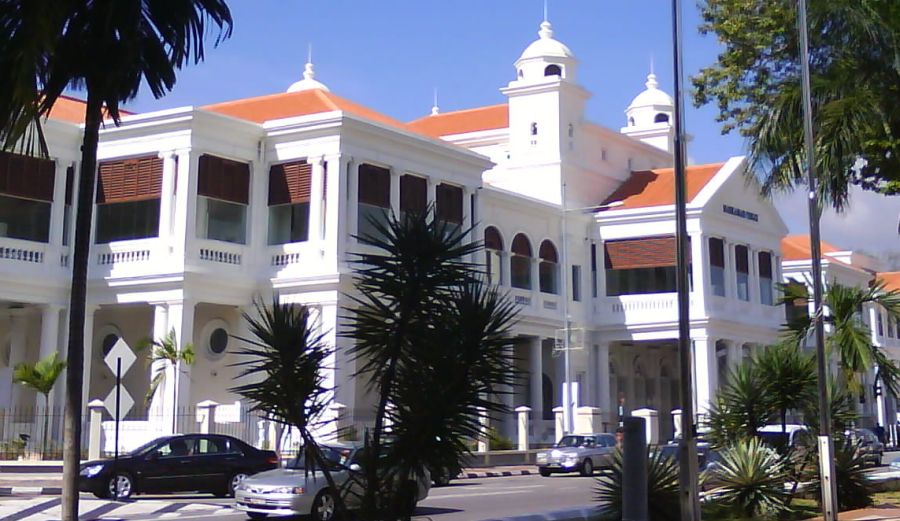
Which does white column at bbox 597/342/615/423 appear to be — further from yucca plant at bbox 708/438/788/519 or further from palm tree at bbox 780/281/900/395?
yucca plant at bbox 708/438/788/519

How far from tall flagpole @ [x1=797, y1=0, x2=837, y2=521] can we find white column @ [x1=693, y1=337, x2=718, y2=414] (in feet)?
103

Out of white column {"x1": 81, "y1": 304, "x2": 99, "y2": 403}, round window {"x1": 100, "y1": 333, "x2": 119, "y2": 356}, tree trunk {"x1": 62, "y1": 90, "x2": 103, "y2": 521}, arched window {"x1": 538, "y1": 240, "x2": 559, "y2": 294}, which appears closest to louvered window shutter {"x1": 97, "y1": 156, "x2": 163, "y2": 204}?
white column {"x1": 81, "y1": 304, "x2": 99, "y2": 403}

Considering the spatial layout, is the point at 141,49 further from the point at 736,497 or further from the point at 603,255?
the point at 603,255

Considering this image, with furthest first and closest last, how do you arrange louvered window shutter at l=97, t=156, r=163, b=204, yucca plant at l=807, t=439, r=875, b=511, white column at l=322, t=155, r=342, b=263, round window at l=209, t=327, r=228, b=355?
round window at l=209, t=327, r=228, b=355 < louvered window shutter at l=97, t=156, r=163, b=204 < white column at l=322, t=155, r=342, b=263 < yucca plant at l=807, t=439, r=875, b=511

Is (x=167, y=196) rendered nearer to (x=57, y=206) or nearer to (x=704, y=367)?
(x=57, y=206)

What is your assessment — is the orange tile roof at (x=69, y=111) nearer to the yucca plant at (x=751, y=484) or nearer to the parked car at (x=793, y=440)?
the parked car at (x=793, y=440)

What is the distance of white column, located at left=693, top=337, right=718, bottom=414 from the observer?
159 ft

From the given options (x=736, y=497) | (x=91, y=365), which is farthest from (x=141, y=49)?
(x=91, y=365)

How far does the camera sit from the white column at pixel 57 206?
35.4m

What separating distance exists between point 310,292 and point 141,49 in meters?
24.7

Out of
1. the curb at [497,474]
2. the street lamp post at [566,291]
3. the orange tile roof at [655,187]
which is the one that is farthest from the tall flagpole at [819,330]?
the orange tile roof at [655,187]

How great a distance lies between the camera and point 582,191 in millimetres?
52656

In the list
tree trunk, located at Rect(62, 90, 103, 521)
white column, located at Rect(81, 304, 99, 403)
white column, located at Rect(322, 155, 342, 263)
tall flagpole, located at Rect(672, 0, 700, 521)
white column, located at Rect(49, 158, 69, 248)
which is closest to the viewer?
tree trunk, located at Rect(62, 90, 103, 521)

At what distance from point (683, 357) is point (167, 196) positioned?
25202mm
